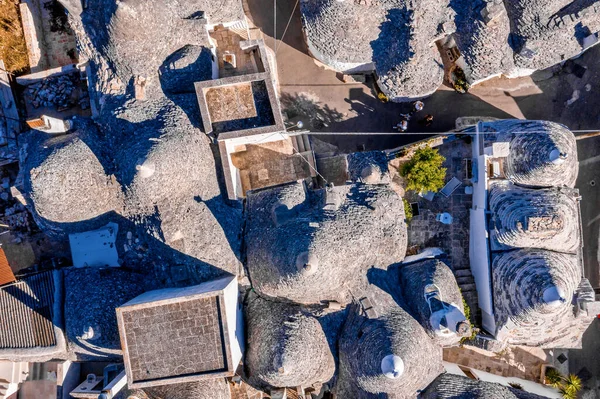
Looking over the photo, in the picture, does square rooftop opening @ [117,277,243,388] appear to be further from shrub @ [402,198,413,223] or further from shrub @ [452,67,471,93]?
shrub @ [452,67,471,93]

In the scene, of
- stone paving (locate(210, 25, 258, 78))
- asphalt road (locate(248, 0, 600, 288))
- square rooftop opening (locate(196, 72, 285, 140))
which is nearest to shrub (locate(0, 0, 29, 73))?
stone paving (locate(210, 25, 258, 78))

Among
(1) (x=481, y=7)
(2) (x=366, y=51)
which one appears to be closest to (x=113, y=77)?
(2) (x=366, y=51)

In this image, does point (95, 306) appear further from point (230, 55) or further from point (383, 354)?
point (230, 55)

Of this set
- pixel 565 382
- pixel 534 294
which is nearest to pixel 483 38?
pixel 534 294

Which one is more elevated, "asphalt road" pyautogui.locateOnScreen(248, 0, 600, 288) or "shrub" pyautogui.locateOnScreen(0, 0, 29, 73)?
"shrub" pyautogui.locateOnScreen(0, 0, 29, 73)

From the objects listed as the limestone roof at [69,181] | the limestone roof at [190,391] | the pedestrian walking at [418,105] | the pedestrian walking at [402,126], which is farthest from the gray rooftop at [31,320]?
the pedestrian walking at [418,105]

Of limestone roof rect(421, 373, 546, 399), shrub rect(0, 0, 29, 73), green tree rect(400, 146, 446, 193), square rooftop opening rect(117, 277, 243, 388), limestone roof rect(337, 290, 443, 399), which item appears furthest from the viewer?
shrub rect(0, 0, 29, 73)
